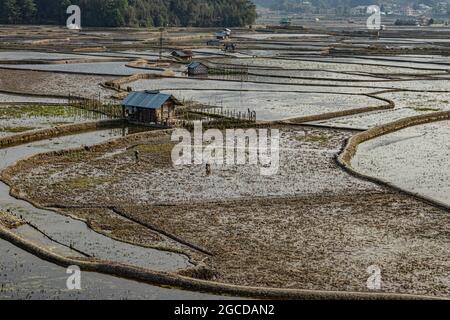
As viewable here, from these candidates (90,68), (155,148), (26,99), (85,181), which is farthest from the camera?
(90,68)

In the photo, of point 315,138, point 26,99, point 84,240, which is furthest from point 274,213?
point 26,99
